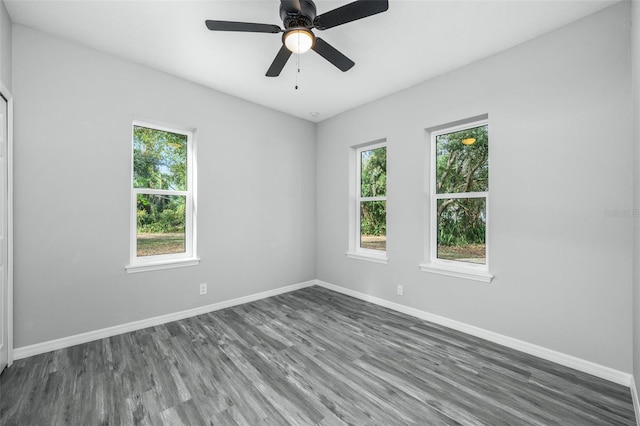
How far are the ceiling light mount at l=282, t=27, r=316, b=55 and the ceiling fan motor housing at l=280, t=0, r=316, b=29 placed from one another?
0.04 metres

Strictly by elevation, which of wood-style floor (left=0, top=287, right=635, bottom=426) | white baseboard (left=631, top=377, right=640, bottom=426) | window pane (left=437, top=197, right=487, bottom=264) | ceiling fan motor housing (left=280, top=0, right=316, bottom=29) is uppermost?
ceiling fan motor housing (left=280, top=0, right=316, bottom=29)

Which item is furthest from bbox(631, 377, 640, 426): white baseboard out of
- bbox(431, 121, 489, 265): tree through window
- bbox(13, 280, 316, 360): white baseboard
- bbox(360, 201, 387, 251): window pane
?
bbox(13, 280, 316, 360): white baseboard

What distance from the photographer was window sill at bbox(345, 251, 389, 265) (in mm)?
3832

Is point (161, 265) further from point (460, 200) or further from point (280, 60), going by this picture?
point (460, 200)

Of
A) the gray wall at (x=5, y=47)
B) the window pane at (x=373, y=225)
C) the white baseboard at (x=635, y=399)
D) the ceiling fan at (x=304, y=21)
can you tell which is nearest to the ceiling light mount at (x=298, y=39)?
the ceiling fan at (x=304, y=21)

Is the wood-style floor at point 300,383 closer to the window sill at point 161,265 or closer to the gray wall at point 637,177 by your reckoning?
the gray wall at point 637,177

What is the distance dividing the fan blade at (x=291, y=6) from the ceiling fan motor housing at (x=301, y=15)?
0.02 meters

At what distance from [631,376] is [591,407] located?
0.55 meters

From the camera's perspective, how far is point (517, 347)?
2629 millimetres

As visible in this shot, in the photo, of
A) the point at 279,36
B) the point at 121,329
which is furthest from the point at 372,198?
the point at 121,329

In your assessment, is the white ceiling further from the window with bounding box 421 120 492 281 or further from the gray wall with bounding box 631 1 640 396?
the window with bounding box 421 120 492 281

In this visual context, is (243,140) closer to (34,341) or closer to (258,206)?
(258,206)

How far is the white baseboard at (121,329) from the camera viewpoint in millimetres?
2463

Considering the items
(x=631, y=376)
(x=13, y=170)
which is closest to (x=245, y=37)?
(x=13, y=170)
